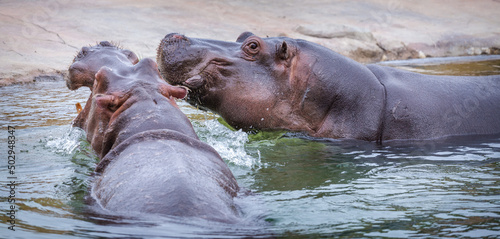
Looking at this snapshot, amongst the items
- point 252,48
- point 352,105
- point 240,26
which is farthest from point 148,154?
point 240,26

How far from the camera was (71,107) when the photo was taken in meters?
7.77

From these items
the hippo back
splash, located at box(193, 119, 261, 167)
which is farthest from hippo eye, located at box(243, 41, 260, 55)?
the hippo back

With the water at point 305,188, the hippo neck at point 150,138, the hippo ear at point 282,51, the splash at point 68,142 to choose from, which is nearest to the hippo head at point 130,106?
the hippo neck at point 150,138

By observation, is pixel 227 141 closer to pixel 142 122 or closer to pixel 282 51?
pixel 282 51

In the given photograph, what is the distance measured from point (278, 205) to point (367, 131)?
2.05m

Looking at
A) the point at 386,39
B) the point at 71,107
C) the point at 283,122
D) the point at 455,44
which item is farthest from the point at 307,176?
the point at 455,44

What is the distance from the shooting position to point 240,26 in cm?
1500

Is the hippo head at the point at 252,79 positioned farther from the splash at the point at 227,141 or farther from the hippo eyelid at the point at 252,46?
the splash at the point at 227,141

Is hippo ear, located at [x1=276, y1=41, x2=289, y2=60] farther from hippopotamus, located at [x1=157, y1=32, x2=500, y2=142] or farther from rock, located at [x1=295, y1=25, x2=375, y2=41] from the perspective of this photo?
rock, located at [x1=295, y1=25, x2=375, y2=41]

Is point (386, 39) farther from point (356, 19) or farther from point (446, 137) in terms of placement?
point (446, 137)

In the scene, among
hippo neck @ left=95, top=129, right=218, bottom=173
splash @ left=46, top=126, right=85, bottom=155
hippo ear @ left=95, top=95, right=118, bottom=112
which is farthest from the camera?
splash @ left=46, top=126, right=85, bottom=155

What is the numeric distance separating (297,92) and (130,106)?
2.05 m

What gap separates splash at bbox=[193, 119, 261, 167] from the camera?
4703 mm

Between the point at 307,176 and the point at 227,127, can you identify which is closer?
the point at 307,176
